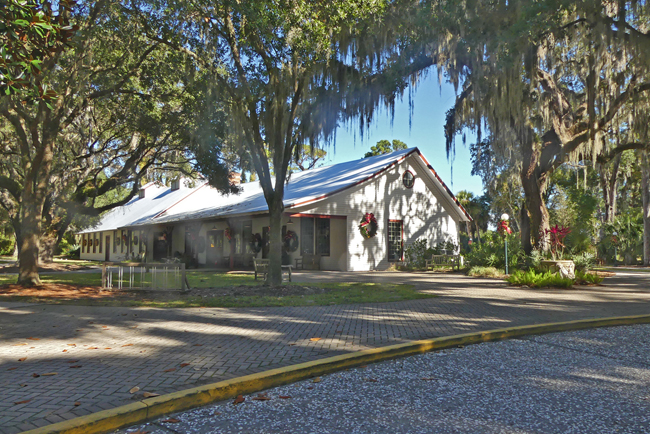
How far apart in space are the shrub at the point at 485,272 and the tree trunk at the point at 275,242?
943 cm

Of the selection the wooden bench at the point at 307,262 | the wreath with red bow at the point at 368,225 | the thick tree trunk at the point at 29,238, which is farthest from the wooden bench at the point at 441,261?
the thick tree trunk at the point at 29,238

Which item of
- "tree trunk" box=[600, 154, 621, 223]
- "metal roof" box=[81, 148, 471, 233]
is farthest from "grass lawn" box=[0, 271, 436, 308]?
"tree trunk" box=[600, 154, 621, 223]

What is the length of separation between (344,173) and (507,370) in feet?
68.3

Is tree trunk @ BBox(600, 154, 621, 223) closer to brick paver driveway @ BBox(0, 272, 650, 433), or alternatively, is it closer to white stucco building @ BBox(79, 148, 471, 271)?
white stucco building @ BBox(79, 148, 471, 271)

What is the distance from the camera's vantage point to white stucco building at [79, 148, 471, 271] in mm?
22141

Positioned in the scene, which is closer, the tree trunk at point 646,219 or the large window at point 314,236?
the large window at point 314,236

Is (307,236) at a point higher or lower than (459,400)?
higher

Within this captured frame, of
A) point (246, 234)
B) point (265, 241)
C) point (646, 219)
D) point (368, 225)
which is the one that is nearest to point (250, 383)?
point (368, 225)

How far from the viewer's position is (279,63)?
483 inches

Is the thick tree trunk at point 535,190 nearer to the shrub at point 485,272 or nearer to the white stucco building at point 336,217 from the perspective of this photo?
the shrub at point 485,272

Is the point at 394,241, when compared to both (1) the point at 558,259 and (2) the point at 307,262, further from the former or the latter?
(1) the point at 558,259

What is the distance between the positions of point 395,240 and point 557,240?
9144 millimetres

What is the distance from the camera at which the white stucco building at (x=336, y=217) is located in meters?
22.1

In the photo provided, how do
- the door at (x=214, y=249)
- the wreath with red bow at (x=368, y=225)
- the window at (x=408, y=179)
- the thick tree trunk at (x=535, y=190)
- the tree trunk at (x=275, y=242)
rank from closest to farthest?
the tree trunk at (x=275, y=242) < the thick tree trunk at (x=535, y=190) < the wreath with red bow at (x=368, y=225) < the window at (x=408, y=179) < the door at (x=214, y=249)
